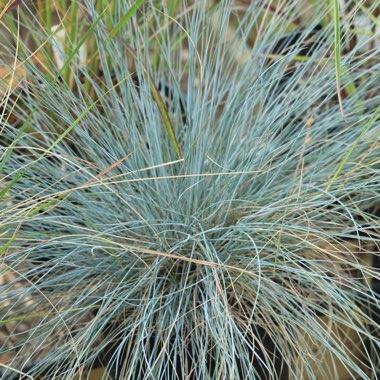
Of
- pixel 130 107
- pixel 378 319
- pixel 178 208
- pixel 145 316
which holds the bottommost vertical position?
pixel 378 319

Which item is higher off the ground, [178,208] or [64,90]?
[64,90]

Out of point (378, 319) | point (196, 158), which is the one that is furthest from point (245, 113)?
point (378, 319)

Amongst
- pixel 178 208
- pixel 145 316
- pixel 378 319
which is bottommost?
pixel 378 319

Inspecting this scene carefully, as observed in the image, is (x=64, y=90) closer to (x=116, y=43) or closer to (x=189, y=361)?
(x=116, y=43)

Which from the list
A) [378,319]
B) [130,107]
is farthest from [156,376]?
[378,319]

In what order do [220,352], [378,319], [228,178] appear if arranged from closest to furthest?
1. [220,352]
2. [228,178]
3. [378,319]

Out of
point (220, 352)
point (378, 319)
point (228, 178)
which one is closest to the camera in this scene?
point (220, 352)

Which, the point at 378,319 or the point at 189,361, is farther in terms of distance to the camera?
the point at 378,319

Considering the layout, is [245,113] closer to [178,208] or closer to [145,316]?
[178,208]

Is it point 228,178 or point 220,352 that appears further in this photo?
point 228,178
